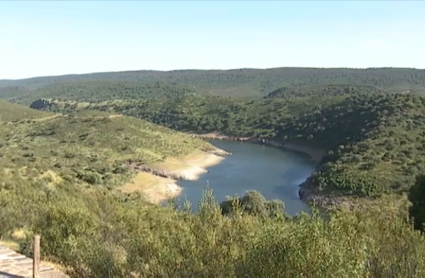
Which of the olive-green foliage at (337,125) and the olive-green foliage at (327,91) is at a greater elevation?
the olive-green foliage at (327,91)

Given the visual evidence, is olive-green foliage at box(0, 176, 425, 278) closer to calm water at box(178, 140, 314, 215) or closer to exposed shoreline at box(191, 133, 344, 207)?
exposed shoreline at box(191, 133, 344, 207)

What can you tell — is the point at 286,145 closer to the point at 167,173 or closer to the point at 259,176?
the point at 259,176

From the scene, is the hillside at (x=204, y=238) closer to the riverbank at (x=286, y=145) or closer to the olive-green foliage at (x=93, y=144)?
the olive-green foliage at (x=93, y=144)

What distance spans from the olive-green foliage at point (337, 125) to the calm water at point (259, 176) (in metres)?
4.28

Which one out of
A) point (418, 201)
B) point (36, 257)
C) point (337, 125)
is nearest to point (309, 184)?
point (418, 201)

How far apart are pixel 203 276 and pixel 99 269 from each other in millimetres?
3516

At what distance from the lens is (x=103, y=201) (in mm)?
26266

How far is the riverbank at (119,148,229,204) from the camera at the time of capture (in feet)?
212

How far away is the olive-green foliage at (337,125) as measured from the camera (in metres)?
64.1

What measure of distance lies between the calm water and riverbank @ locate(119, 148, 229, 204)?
5.13ft

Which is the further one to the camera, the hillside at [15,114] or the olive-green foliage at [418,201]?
the hillside at [15,114]

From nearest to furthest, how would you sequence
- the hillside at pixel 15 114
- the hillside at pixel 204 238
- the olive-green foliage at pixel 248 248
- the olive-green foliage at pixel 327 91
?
→ the olive-green foliage at pixel 248 248
the hillside at pixel 204 238
the hillside at pixel 15 114
the olive-green foliage at pixel 327 91

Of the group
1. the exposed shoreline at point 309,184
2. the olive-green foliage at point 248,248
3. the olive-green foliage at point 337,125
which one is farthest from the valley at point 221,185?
the olive-green foliage at point 337,125

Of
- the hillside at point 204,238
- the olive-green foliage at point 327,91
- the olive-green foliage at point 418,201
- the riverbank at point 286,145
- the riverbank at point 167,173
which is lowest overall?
the riverbank at point 286,145
